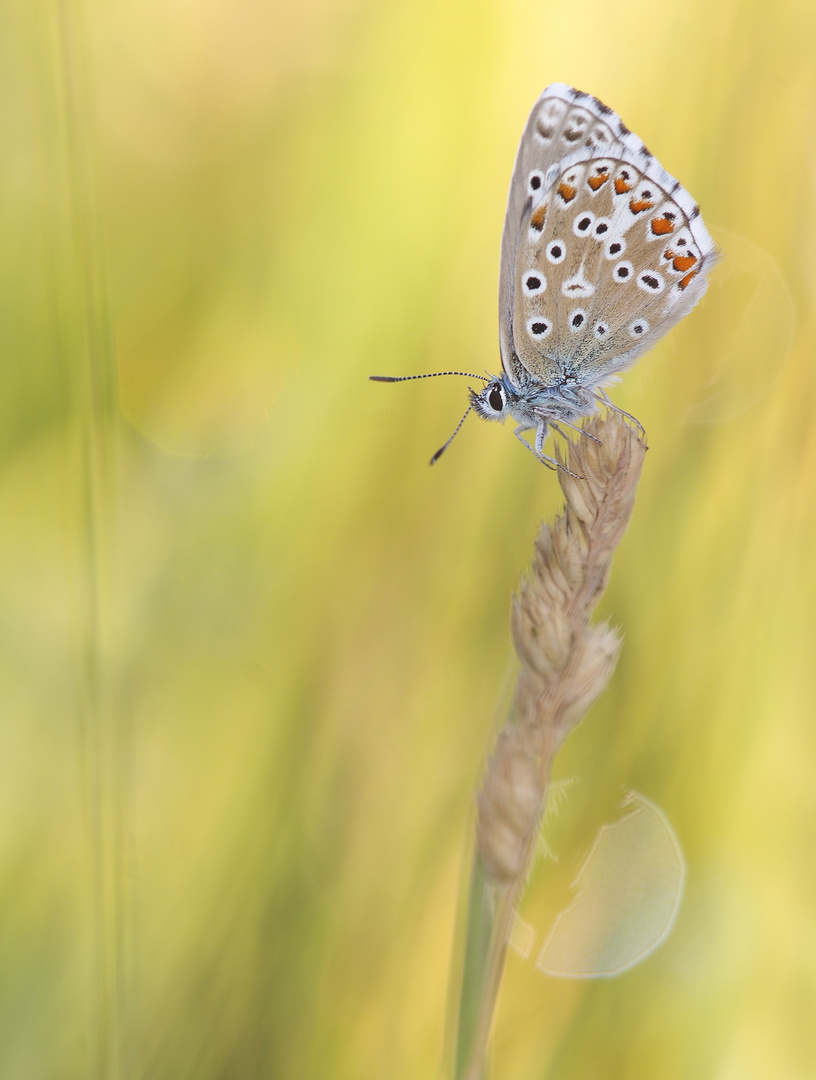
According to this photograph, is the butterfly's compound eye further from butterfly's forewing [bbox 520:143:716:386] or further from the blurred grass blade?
the blurred grass blade

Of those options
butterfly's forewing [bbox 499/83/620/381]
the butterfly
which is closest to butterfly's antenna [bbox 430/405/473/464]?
the butterfly

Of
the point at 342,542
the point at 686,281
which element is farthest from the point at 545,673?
the point at 686,281

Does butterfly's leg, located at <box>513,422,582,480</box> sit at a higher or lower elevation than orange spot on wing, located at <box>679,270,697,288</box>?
lower

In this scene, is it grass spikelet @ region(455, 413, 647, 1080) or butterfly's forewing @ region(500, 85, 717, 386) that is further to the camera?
butterfly's forewing @ region(500, 85, 717, 386)

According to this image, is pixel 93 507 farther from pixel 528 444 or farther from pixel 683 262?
pixel 683 262

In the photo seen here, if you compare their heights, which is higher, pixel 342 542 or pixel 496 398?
pixel 496 398

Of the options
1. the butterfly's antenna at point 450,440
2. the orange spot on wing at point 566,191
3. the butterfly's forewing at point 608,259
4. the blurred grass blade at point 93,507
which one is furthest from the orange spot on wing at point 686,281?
the blurred grass blade at point 93,507

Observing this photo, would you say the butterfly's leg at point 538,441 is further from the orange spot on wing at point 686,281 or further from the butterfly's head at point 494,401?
the orange spot on wing at point 686,281

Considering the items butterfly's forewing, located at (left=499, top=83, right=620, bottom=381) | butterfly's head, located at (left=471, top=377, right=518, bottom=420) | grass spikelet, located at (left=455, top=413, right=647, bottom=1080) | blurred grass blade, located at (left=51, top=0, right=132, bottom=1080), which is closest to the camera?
grass spikelet, located at (left=455, top=413, right=647, bottom=1080)
